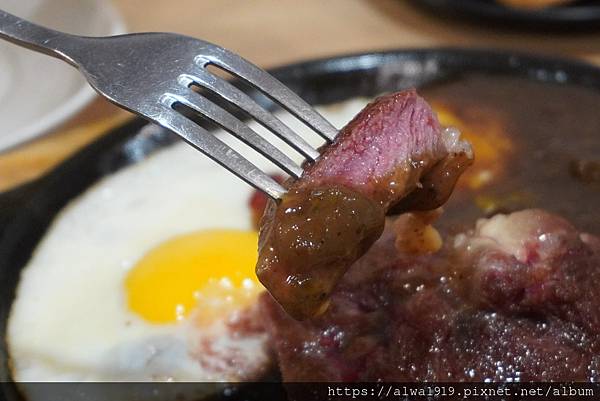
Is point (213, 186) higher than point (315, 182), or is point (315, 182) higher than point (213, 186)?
point (315, 182)

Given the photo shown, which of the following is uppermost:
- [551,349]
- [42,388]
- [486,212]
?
[551,349]

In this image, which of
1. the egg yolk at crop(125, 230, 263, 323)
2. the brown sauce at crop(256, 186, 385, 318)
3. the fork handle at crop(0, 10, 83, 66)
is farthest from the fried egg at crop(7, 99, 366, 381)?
the fork handle at crop(0, 10, 83, 66)

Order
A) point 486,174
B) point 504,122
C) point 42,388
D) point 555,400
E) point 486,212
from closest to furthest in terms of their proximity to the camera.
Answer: point 555,400
point 42,388
point 486,212
point 486,174
point 504,122

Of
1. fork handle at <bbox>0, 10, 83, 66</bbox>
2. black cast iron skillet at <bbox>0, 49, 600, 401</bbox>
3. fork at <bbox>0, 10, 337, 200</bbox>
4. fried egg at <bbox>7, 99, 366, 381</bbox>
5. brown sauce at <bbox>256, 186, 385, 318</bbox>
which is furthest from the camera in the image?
black cast iron skillet at <bbox>0, 49, 600, 401</bbox>

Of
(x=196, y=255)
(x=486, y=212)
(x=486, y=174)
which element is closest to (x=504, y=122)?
(x=486, y=174)

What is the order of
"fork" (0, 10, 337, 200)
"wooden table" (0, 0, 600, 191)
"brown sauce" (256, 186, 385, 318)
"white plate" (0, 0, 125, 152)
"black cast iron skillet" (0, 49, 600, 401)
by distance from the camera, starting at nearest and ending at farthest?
1. "brown sauce" (256, 186, 385, 318)
2. "fork" (0, 10, 337, 200)
3. "black cast iron skillet" (0, 49, 600, 401)
4. "white plate" (0, 0, 125, 152)
5. "wooden table" (0, 0, 600, 191)

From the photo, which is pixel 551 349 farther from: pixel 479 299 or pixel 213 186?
pixel 213 186

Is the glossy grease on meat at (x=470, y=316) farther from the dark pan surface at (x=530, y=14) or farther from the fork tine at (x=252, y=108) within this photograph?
the dark pan surface at (x=530, y=14)

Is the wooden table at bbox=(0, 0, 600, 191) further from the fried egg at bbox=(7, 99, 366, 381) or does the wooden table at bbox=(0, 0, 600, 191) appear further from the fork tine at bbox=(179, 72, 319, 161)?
the fork tine at bbox=(179, 72, 319, 161)
